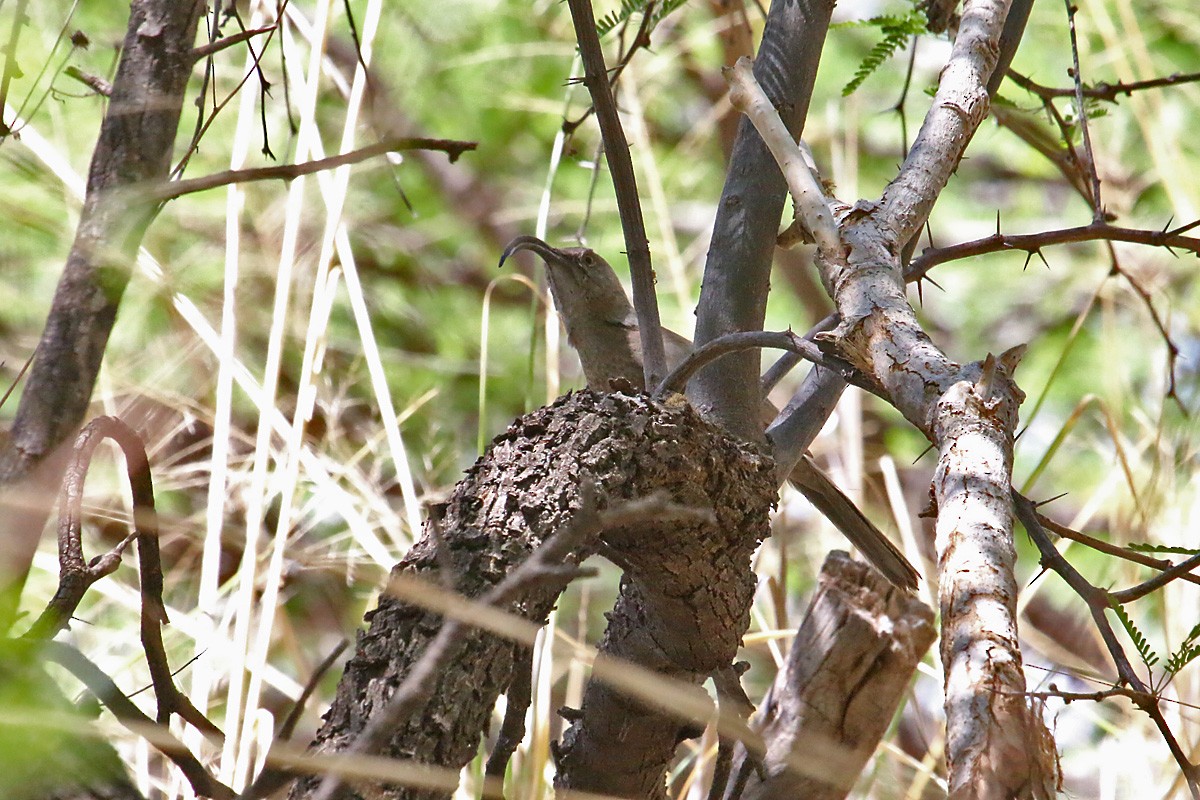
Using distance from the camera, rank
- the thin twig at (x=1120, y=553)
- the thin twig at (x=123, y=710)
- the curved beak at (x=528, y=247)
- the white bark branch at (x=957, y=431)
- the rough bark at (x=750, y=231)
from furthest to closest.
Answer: the curved beak at (x=528, y=247) → the rough bark at (x=750, y=231) → the thin twig at (x=1120, y=553) → the thin twig at (x=123, y=710) → the white bark branch at (x=957, y=431)

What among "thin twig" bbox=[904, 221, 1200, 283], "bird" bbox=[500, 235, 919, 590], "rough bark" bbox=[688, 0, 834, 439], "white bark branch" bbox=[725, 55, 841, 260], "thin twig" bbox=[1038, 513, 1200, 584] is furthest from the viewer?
"bird" bbox=[500, 235, 919, 590]

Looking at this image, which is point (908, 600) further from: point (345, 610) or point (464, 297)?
point (464, 297)

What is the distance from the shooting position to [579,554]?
5.32ft

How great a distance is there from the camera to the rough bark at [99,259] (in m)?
1.19

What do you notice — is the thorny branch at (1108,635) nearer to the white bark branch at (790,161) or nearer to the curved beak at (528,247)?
the white bark branch at (790,161)

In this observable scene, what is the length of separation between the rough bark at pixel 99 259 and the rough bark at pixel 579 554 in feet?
1.44

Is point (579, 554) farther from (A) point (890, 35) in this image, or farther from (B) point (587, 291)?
(B) point (587, 291)

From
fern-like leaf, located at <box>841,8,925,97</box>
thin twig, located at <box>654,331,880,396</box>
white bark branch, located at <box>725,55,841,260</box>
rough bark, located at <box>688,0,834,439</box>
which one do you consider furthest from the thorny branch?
fern-like leaf, located at <box>841,8,925,97</box>

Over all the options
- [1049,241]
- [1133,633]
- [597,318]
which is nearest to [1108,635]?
[1133,633]

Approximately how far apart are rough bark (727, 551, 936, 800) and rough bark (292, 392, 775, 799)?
0.47m

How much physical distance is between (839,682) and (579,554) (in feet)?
3.18

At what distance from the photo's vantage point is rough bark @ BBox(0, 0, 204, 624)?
1193mm

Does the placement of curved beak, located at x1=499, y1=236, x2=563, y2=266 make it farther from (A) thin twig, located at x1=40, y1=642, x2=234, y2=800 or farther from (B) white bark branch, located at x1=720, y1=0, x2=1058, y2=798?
(A) thin twig, located at x1=40, y1=642, x2=234, y2=800

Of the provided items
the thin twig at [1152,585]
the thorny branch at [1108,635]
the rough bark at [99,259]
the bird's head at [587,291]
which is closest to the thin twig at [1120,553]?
the thin twig at [1152,585]
